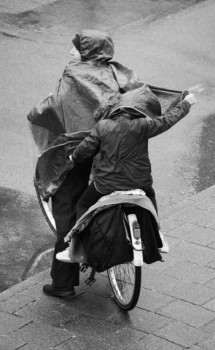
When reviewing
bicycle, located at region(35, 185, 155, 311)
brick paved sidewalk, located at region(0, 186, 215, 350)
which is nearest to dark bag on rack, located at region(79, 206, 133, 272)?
bicycle, located at region(35, 185, 155, 311)

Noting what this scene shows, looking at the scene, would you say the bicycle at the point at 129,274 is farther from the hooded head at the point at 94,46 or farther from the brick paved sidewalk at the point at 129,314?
the hooded head at the point at 94,46

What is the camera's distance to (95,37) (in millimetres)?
6844

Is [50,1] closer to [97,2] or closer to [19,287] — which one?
[97,2]

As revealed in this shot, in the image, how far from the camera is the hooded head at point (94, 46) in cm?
682

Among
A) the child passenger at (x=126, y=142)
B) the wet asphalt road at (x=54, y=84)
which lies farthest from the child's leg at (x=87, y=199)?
the wet asphalt road at (x=54, y=84)

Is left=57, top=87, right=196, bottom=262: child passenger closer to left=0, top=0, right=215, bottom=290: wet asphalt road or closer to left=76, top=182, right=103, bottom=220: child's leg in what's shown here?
left=76, top=182, right=103, bottom=220: child's leg

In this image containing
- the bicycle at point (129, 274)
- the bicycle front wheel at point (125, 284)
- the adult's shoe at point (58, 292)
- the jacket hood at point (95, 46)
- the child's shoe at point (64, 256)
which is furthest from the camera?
the adult's shoe at point (58, 292)

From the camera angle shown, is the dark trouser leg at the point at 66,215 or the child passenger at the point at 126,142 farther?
the dark trouser leg at the point at 66,215

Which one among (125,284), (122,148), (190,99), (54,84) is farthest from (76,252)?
(54,84)

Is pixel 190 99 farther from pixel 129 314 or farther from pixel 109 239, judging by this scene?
pixel 129 314

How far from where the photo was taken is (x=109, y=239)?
628cm

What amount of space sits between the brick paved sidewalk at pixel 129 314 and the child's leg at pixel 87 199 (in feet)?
2.62

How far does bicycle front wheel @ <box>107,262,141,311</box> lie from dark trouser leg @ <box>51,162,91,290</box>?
0.31 meters

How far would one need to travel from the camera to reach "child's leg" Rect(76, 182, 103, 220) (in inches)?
257
